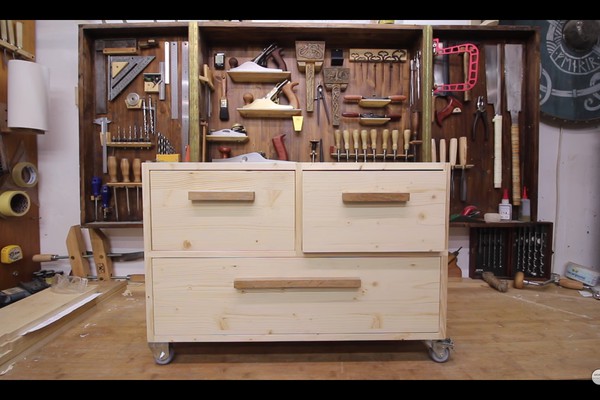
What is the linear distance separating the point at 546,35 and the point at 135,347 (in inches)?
95.6

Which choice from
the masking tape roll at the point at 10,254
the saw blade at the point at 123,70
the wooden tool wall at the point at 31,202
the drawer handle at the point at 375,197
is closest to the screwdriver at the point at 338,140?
the drawer handle at the point at 375,197

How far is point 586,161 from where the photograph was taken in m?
1.55

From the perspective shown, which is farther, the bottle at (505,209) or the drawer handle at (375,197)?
the bottle at (505,209)

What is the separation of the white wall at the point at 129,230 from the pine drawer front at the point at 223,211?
0.96 metres

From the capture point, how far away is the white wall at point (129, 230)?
1509mm

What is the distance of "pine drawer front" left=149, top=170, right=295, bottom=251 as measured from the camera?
783 millimetres

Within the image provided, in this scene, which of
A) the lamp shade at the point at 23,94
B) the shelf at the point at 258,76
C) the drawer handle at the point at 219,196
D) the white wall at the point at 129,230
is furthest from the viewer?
the white wall at the point at 129,230

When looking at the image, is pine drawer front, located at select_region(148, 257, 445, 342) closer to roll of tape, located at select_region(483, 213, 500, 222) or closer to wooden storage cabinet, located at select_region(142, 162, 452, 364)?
wooden storage cabinet, located at select_region(142, 162, 452, 364)

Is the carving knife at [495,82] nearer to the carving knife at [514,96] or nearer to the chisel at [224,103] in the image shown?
the carving knife at [514,96]

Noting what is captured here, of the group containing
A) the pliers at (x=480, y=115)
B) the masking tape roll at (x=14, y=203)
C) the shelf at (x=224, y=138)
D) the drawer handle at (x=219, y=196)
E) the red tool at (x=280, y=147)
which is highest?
the pliers at (x=480, y=115)

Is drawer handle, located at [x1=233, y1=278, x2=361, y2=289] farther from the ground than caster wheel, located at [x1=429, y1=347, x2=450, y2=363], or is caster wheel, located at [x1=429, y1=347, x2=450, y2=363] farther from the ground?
drawer handle, located at [x1=233, y1=278, x2=361, y2=289]

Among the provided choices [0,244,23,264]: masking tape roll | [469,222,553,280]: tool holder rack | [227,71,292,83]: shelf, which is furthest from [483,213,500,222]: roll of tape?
[0,244,23,264]: masking tape roll

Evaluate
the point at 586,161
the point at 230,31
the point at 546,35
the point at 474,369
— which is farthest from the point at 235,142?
the point at 586,161

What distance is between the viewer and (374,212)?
2.63 feet
